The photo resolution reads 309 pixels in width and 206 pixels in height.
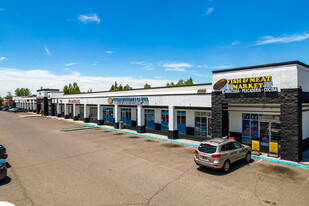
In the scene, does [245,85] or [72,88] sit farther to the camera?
[72,88]

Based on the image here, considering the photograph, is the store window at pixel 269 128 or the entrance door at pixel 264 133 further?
the entrance door at pixel 264 133

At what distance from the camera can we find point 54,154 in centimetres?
1484

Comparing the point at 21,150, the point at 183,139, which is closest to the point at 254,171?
→ the point at 183,139

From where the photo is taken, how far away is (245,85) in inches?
581

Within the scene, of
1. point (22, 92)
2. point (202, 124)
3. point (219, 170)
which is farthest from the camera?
point (22, 92)

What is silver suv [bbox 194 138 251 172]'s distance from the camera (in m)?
10.5

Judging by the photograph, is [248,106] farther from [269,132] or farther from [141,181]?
[141,181]

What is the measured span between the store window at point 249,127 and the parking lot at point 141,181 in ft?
15.3

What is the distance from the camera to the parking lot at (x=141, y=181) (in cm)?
800

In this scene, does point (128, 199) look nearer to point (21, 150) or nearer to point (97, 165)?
point (97, 165)

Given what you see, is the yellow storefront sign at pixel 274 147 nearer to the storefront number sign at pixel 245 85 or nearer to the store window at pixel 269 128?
the store window at pixel 269 128

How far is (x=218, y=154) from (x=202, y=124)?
1052cm

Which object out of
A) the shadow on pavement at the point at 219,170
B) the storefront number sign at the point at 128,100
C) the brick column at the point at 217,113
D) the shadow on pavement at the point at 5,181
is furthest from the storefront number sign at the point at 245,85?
the shadow on pavement at the point at 5,181

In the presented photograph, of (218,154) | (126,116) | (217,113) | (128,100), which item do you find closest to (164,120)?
(128,100)
